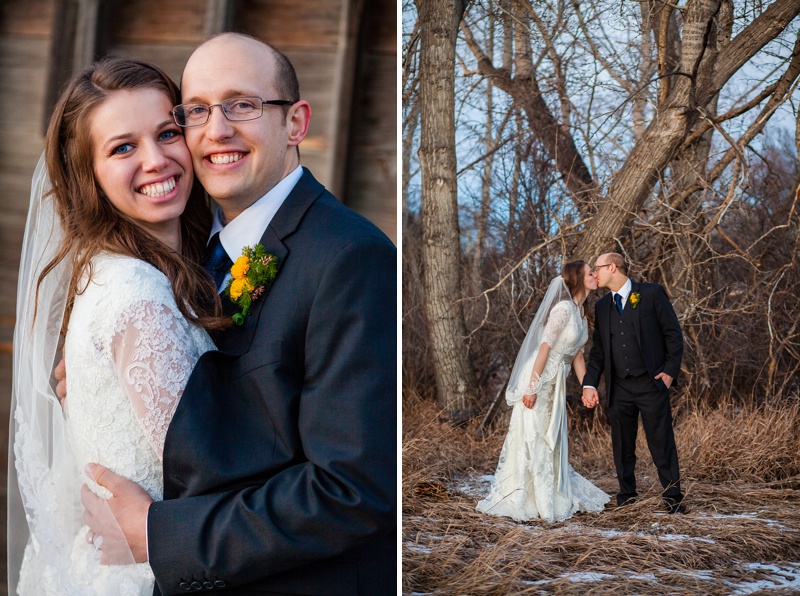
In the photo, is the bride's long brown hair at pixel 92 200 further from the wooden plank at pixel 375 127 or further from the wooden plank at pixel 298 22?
the wooden plank at pixel 375 127

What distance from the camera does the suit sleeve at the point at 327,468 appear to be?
194cm

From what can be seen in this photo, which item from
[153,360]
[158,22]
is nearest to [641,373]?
[153,360]

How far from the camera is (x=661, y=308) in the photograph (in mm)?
3375

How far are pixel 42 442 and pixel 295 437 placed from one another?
76cm

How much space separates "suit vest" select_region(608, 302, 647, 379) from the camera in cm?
338

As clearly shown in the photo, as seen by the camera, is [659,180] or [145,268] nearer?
A: [145,268]

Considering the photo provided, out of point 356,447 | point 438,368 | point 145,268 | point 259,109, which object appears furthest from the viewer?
point 438,368

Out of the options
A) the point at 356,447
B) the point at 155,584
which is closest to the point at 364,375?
the point at 356,447

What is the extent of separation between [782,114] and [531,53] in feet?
3.61

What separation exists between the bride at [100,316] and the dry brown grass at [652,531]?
1.63m

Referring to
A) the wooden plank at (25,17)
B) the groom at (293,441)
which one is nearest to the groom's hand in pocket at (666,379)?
the groom at (293,441)

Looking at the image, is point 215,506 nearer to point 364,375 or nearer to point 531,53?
point 364,375

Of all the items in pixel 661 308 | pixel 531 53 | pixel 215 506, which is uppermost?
pixel 531 53

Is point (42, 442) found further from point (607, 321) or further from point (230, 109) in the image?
point (607, 321)
